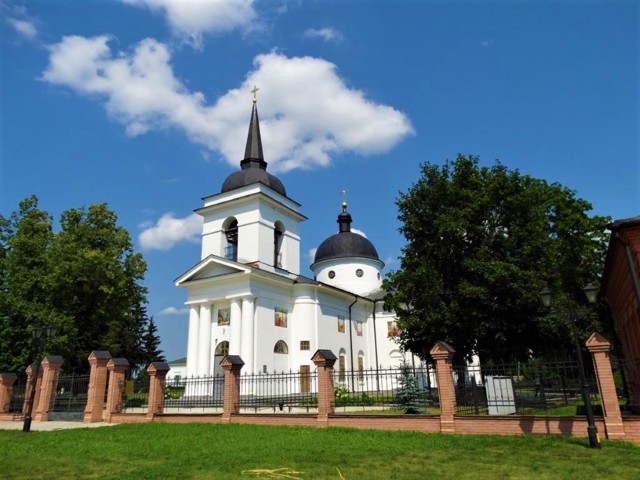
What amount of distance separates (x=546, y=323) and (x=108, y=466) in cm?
1642

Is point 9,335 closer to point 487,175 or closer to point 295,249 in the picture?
point 295,249

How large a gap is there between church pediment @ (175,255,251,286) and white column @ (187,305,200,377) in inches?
77.6

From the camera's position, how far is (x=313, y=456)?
9.62 m

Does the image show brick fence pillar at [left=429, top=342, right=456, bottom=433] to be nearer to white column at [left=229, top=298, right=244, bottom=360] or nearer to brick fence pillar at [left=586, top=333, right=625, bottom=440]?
brick fence pillar at [left=586, top=333, right=625, bottom=440]

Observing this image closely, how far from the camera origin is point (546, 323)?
18.6m

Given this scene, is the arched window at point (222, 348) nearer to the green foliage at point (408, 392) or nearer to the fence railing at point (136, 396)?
the fence railing at point (136, 396)

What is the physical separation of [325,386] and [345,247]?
30.2 meters

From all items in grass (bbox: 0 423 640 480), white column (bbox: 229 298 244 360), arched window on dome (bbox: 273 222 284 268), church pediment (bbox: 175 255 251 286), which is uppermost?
arched window on dome (bbox: 273 222 284 268)

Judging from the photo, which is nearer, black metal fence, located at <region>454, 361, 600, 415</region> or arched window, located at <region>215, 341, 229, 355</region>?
black metal fence, located at <region>454, 361, 600, 415</region>

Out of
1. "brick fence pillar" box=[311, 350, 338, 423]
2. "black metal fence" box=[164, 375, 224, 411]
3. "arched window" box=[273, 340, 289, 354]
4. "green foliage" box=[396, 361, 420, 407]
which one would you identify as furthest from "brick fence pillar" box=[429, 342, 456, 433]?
"arched window" box=[273, 340, 289, 354]

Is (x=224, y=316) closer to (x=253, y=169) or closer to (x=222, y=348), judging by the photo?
(x=222, y=348)

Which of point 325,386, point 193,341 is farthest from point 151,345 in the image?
point 325,386

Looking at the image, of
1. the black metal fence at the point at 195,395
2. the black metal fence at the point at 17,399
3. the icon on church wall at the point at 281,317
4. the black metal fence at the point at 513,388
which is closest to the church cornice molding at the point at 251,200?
the icon on church wall at the point at 281,317

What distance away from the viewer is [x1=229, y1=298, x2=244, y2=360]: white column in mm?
27766
